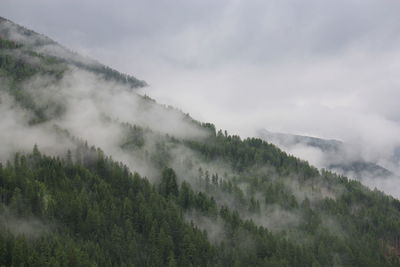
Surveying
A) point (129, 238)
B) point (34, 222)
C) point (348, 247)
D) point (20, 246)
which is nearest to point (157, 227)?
point (129, 238)

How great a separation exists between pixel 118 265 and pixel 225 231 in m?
64.6

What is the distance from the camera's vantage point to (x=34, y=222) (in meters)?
157

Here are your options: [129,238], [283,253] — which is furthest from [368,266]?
[129,238]

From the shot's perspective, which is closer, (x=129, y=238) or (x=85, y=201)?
(x=129, y=238)

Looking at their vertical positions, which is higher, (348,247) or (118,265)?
(348,247)

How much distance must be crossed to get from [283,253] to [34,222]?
10440cm

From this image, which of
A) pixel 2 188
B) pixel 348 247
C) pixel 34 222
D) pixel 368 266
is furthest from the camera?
pixel 348 247

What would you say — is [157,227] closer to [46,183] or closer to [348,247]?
[46,183]

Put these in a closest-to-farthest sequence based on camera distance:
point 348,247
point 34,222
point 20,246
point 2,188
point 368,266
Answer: point 20,246
point 34,222
point 2,188
point 368,266
point 348,247

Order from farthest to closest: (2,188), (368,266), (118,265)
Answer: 1. (368,266)
2. (2,188)
3. (118,265)

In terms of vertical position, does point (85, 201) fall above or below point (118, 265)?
above

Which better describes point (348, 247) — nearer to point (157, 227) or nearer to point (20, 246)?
point (157, 227)

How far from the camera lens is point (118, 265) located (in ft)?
469

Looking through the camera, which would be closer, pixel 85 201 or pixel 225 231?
pixel 85 201
